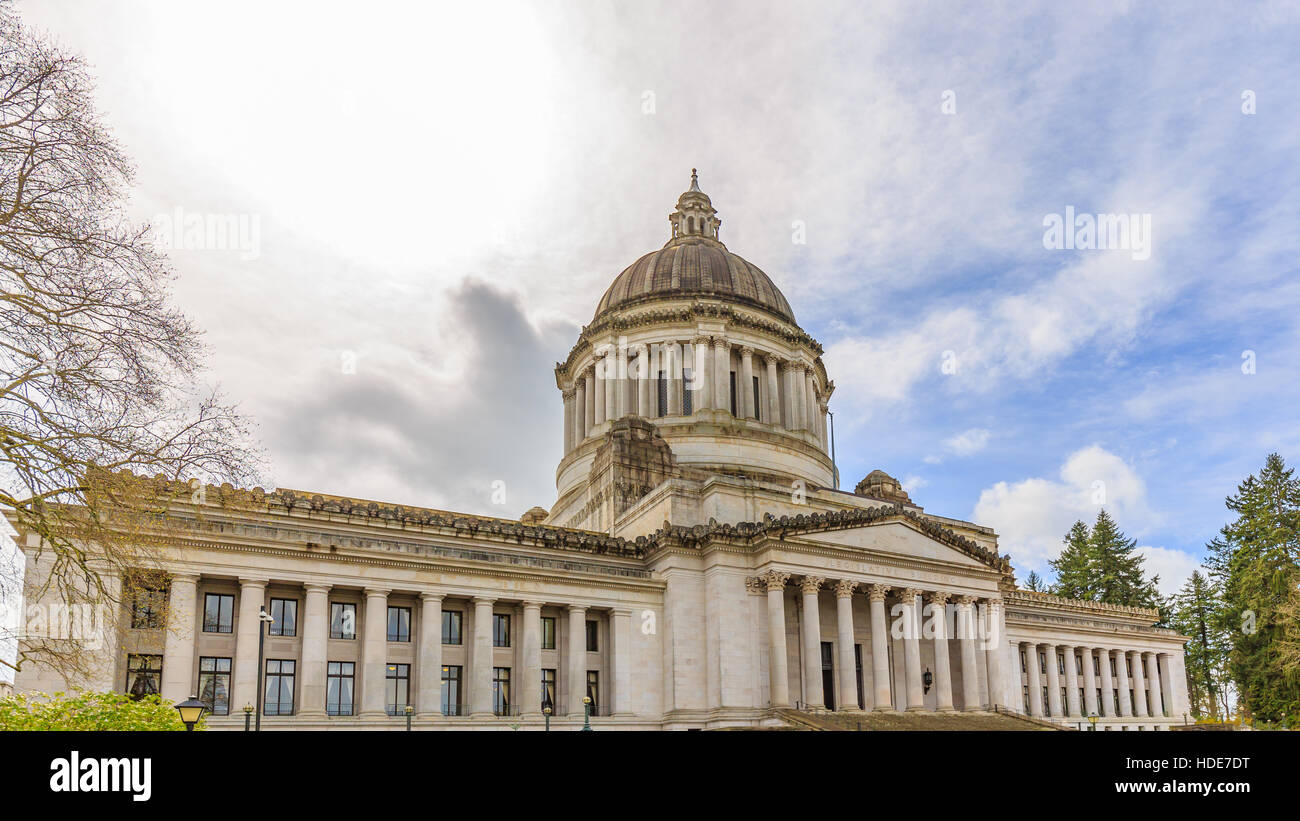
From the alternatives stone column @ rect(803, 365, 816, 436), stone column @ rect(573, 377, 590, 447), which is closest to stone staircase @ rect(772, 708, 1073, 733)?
stone column @ rect(803, 365, 816, 436)

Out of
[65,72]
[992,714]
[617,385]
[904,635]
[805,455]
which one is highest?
[617,385]

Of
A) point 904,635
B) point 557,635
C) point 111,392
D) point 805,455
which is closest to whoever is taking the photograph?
point 111,392

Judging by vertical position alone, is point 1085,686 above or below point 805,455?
below

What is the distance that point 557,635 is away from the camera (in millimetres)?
47812

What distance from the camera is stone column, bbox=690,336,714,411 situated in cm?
6669

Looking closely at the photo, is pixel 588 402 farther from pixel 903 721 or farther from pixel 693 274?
pixel 903 721

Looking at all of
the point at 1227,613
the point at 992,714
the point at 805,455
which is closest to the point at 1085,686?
the point at 1227,613

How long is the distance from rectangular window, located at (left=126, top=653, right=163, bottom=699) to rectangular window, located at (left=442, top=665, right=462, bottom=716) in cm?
1185

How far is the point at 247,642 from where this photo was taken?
130 ft

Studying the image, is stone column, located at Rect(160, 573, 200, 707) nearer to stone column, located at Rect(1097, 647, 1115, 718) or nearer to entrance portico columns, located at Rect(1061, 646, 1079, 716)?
entrance portico columns, located at Rect(1061, 646, 1079, 716)

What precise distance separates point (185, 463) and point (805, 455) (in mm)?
52897
